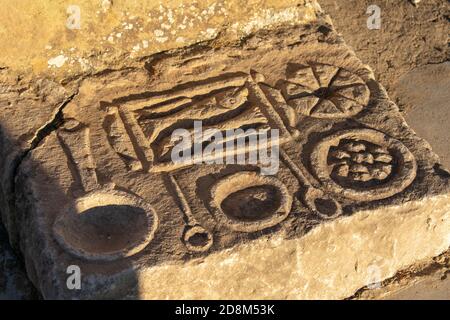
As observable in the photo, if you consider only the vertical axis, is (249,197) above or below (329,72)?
below

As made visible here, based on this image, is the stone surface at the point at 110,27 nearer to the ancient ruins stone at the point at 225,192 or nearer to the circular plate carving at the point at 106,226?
the ancient ruins stone at the point at 225,192

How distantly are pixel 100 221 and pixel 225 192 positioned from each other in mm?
698

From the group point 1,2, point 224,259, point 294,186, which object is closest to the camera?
point 224,259

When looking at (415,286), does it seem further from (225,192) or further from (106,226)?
(106,226)

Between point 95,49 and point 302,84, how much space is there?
1.32m

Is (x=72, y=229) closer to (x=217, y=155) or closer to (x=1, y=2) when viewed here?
(x=217, y=155)

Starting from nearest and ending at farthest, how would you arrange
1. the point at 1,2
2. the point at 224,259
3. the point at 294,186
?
the point at 224,259, the point at 294,186, the point at 1,2

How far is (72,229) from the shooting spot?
412 cm

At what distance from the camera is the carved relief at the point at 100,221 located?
4004mm

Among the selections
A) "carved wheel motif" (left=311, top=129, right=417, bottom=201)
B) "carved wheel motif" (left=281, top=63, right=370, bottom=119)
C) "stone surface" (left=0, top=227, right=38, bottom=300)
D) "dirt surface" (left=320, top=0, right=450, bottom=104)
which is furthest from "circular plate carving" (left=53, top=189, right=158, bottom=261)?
"dirt surface" (left=320, top=0, right=450, bottom=104)

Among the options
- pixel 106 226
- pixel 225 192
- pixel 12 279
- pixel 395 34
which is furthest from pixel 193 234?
pixel 395 34

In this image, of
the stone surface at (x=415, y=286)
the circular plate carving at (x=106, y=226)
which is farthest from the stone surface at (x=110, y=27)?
the stone surface at (x=415, y=286)
